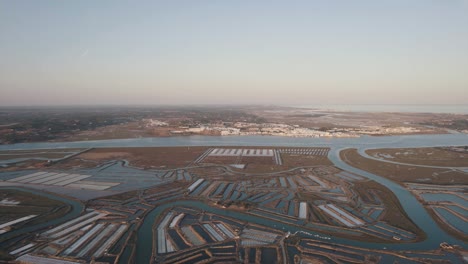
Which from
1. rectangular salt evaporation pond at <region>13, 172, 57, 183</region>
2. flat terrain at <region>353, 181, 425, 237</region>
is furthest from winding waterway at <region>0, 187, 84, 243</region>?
flat terrain at <region>353, 181, 425, 237</region>

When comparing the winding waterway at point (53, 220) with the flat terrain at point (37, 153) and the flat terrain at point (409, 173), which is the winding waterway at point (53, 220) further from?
the flat terrain at point (409, 173)

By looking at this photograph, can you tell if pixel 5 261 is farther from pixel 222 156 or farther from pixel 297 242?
pixel 222 156

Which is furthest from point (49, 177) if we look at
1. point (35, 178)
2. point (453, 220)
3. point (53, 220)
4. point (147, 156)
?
point (453, 220)

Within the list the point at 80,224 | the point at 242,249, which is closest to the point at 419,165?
the point at 242,249

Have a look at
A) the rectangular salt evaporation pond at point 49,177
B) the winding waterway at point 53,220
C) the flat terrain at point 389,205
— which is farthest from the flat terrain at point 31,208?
the flat terrain at point 389,205

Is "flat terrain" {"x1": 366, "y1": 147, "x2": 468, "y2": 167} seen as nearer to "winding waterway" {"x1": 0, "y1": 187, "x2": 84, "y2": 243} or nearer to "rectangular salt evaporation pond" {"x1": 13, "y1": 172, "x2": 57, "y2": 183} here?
"winding waterway" {"x1": 0, "y1": 187, "x2": 84, "y2": 243}
